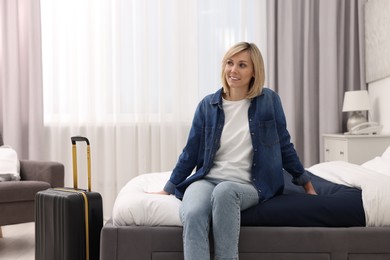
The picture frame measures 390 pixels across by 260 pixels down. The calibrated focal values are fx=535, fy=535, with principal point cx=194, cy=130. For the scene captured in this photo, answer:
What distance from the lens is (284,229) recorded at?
6.82ft

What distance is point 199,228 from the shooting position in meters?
1.92

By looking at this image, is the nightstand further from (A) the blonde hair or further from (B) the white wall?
(A) the blonde hair

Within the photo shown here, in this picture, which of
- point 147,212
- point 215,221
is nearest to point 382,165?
point 215,221

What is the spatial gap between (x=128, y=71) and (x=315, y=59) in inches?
66.5

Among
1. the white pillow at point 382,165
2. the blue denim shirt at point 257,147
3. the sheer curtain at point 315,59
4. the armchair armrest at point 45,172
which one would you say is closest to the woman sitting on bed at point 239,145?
the blue denim shirt at point 257,147

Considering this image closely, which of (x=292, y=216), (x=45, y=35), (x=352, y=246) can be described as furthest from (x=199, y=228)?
(x=45, y=35)

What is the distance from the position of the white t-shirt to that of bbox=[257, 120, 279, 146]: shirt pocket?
2.0 inches

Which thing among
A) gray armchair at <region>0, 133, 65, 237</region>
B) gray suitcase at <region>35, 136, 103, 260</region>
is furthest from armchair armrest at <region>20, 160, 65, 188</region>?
gray suitcase at <region>35, 136, 103, 260</region>

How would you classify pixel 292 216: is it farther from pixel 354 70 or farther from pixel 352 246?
pixel 354 70

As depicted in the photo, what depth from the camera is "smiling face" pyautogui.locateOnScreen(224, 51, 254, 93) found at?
2.27m

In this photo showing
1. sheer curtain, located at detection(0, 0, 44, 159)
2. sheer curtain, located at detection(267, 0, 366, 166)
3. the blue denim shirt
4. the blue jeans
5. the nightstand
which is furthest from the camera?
sheer curtain, located at detection(0, 0, 44, 159)

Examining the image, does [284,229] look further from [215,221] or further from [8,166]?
[8,166]

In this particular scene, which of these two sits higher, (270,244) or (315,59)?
(315,59)

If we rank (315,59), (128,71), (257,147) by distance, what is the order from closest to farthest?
(257,147)
(315,59)
(128,71)
